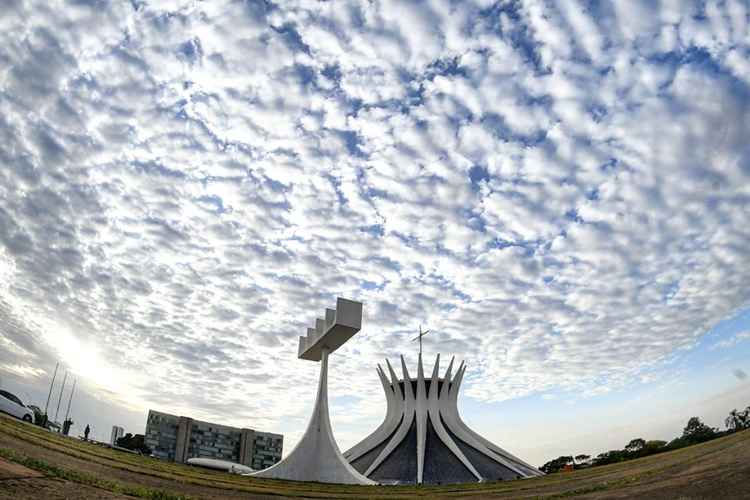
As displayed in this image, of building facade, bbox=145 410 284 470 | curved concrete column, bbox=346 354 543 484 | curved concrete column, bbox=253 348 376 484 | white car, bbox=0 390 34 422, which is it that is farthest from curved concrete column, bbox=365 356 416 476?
building facade, bbox=145 410 284 470

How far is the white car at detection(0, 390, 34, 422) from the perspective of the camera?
2301 cm

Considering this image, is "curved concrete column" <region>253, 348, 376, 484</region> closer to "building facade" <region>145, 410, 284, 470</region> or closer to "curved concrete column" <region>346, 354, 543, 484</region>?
"curved concrete column" <region>346, 354, 543, 484</region>

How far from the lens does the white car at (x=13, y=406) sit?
75.5ft

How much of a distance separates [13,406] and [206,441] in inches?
3160

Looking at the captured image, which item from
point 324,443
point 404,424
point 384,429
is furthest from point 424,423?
point 324,443

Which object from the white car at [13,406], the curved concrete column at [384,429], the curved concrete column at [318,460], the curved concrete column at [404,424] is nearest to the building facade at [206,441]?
the curved concrete column at [384,429]

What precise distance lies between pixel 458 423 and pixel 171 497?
37261 mm

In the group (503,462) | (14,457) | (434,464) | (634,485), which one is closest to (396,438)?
(434,464)

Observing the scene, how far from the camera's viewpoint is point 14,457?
8.53m

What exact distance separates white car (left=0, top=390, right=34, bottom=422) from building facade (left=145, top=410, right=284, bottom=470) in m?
70.4

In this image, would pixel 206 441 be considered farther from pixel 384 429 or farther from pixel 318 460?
pixel 318 460

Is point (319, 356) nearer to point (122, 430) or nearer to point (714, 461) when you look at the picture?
point (714, 461)

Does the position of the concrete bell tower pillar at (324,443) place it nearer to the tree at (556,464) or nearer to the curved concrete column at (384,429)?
the curved concrete column at (384,429)

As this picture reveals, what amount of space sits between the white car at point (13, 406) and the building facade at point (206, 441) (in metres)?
70.4
